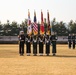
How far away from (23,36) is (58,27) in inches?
1806

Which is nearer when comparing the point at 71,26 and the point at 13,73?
the point at 13,73

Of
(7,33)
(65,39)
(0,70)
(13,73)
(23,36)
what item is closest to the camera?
(13,73)

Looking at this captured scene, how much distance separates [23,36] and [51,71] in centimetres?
1049

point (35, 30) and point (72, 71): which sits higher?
point (35, 30)

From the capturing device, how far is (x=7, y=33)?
225 ft

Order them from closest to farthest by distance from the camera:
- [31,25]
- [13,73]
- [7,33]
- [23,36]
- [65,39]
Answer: [13,73] < [23,36] < [31,25] < [65,39] < [7,33]

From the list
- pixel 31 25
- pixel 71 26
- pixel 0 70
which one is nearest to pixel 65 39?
pixel 71 26

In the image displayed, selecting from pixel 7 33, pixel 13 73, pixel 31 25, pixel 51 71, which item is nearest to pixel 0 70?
pixel 13 73

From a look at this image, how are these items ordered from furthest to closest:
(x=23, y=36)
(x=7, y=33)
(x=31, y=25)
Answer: (x=7, y=33), (x=31, y=25), (x=23, y=36)

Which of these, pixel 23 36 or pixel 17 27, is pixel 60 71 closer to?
pixel 23 36

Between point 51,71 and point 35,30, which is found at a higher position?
point 35,30

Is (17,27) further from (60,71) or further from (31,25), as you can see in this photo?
(60,71)

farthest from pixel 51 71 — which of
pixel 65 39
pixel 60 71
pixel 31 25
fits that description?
pixel 65 39

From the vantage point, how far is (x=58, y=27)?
70.2 m
